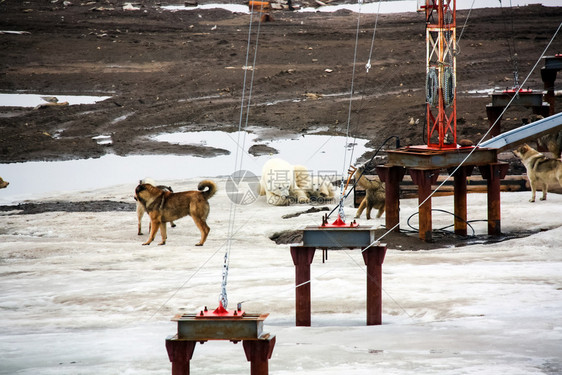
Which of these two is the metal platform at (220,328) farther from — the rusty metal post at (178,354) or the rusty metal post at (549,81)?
the rusty metal post at (549,81)

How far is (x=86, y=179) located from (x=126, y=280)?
813 cm

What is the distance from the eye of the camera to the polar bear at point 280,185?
47.1 feet

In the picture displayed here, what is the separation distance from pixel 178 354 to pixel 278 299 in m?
3.19

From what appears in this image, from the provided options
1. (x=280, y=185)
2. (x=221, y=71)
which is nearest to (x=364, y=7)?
(x=221, y=71)

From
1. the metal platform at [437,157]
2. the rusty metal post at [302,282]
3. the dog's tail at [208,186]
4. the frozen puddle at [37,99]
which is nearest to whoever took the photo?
the rusty metal post at [302,282]

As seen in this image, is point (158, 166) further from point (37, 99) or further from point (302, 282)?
point (302, 282)

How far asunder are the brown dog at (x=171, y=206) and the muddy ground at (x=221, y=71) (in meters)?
6.96

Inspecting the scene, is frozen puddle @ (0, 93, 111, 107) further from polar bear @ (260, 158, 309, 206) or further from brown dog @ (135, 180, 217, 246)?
brown dog @ (135, 180, 217, 246)

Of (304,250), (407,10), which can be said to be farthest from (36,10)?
(304,250)

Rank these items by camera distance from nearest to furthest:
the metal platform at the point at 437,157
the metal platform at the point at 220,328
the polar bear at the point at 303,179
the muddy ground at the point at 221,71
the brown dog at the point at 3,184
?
the metal platform at the point at 220,328 < the metal platform at the point at 437,157 < the polar bear at the point at 303,179 < the brown dog at the point at 3,184 < the muddy ground at the point at 221,71

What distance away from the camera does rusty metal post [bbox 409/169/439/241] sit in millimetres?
11016

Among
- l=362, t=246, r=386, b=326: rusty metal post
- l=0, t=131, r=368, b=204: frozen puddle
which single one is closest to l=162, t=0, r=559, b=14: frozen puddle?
l=0, t=131, r=368, b=204: frozen puddle

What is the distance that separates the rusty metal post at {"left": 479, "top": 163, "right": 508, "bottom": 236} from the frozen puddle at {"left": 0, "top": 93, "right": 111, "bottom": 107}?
13102 millimetres

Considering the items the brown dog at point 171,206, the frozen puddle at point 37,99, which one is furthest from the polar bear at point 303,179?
the frozen puddle at point 37,99
